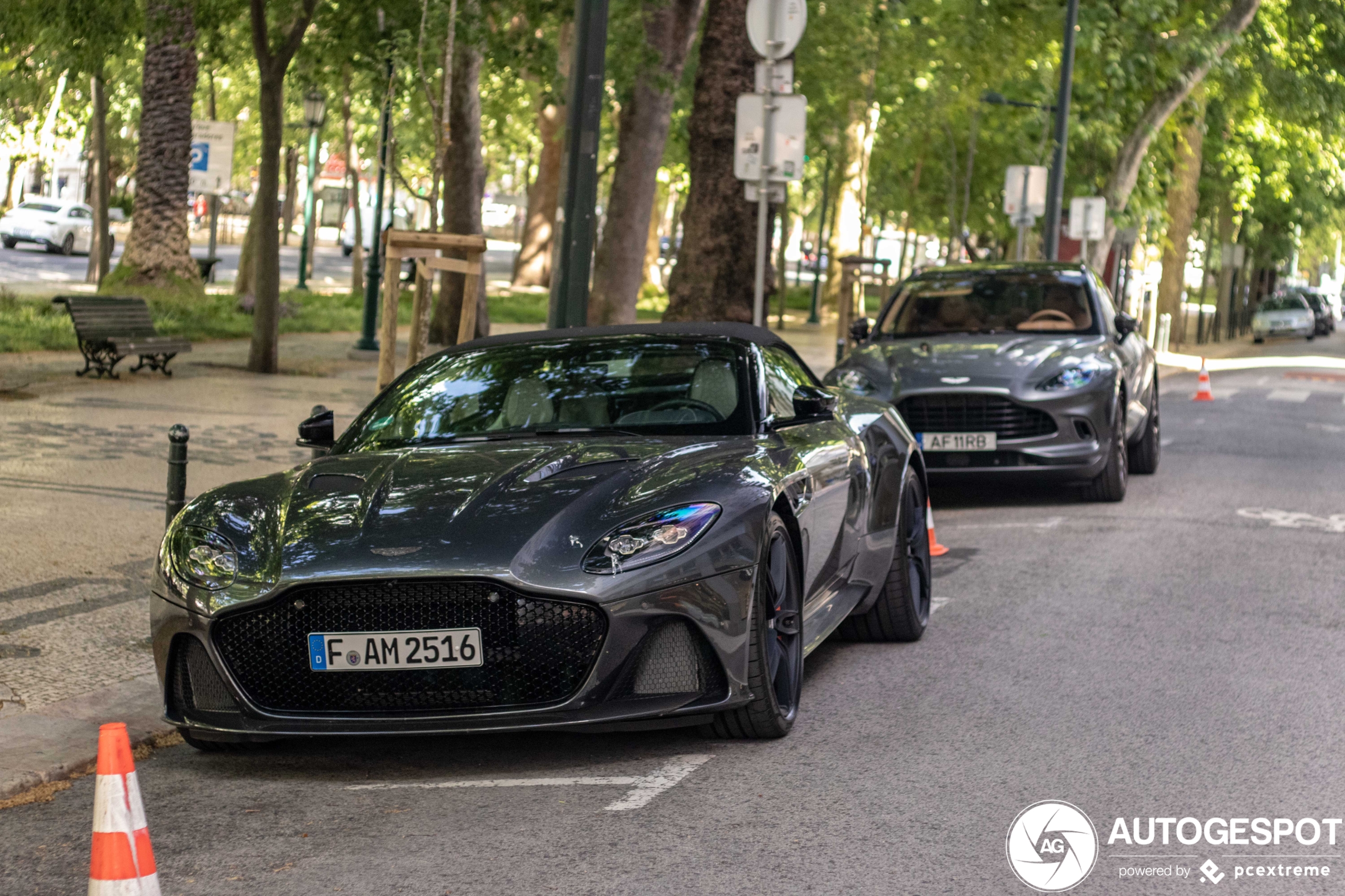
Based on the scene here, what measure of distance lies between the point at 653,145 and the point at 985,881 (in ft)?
56.1

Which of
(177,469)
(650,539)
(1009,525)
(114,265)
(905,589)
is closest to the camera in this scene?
(650,539)

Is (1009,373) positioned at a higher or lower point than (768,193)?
lower

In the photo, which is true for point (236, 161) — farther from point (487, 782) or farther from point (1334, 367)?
point (487, 782)

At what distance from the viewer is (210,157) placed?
1047 inches

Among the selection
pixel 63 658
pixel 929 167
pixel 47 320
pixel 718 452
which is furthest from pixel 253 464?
pixel 929 167

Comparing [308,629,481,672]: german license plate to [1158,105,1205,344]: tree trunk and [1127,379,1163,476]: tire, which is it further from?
[1158,105,1205,344]: tree trunk

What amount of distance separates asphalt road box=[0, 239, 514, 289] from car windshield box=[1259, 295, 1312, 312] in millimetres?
24723

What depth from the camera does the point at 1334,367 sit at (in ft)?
128

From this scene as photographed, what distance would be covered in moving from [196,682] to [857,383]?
7466 mm

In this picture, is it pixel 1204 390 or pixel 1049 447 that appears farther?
pixel 1204 390

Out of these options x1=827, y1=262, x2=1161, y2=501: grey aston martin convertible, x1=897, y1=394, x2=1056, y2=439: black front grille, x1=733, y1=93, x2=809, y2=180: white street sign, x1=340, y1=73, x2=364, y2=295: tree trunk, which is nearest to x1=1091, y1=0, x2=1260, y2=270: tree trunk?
x1=340, y1=73, x2=364, y2=295: tree trunk

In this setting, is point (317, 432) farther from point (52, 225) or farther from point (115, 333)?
point (52, 225)

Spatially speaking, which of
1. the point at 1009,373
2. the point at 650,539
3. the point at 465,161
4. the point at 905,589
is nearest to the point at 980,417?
the point at 1009,373

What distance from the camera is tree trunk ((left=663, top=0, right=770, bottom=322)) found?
17812 millimetres
